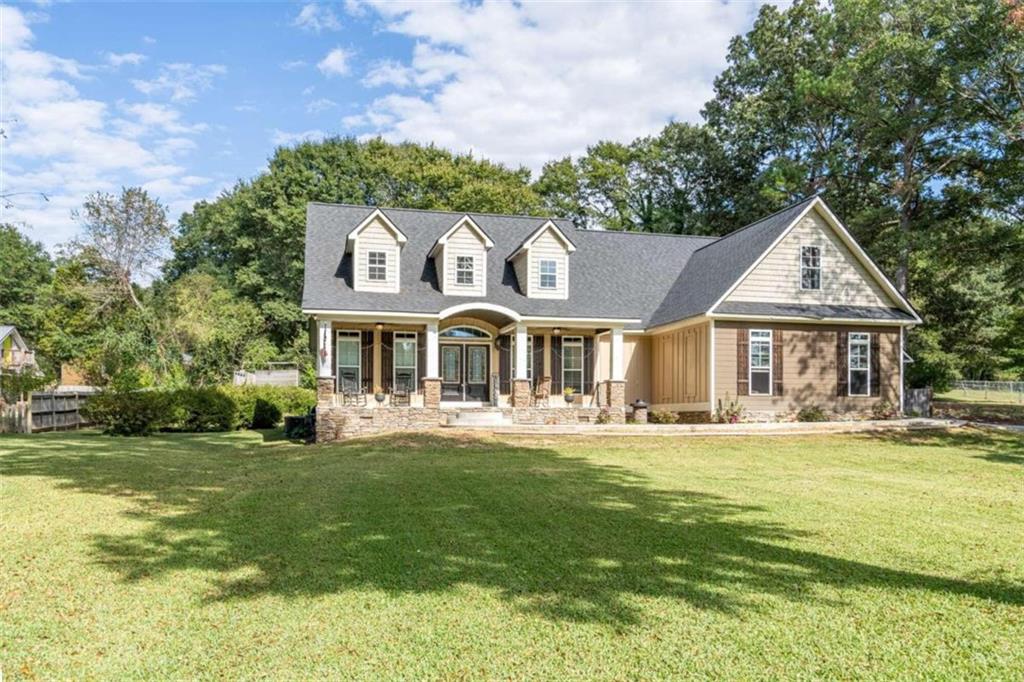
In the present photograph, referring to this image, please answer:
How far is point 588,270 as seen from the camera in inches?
1002

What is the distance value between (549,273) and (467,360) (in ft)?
13.2

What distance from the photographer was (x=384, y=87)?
3034 centimetres

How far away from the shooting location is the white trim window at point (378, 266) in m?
21.8

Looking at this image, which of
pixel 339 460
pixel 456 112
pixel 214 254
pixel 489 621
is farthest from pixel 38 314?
pixel 489 621

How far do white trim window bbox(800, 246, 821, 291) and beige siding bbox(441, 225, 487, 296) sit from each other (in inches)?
402

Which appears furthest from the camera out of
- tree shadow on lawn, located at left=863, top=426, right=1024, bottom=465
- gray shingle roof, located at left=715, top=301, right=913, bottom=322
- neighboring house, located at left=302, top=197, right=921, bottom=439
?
gray shingle roof, located at left=715, top=301, right=913, bottom=322

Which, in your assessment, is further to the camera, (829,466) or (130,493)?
(829,466)

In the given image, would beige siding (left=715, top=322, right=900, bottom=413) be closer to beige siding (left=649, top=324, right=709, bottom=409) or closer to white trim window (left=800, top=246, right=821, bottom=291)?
beige siding (left=649, top=324, right=709, bottom=409)

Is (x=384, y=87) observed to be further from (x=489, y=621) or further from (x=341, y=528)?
(x=489, y=621)

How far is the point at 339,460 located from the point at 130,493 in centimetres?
473

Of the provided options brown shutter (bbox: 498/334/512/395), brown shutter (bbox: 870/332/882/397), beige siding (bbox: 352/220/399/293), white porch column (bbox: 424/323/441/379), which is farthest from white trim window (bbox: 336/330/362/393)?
brown shutter (bbox: 870/332/882/397)

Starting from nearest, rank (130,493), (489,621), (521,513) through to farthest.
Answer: (489,621) < (521,513) < (130,493)

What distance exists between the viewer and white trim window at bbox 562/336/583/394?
945 inches

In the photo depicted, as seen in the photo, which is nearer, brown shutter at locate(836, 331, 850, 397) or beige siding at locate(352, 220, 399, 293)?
beige siding at locate(352, 220, 399, 293)
